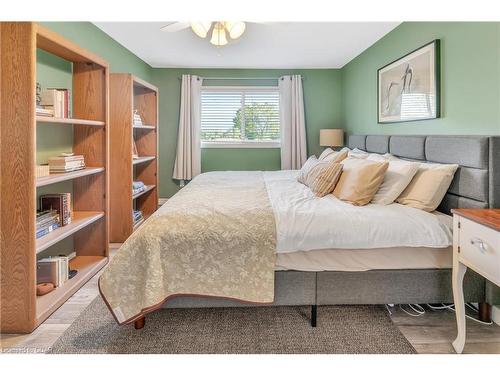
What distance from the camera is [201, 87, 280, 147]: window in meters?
5.83

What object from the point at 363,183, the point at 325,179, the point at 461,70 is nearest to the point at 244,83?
the point at 325,179

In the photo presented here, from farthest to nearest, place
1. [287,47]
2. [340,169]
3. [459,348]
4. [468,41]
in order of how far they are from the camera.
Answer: [287,47], [340,169], [468,41], [459,348]

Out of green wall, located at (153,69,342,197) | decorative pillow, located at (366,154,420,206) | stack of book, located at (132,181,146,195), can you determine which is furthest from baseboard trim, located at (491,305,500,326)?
green wall, located at (153,69,342,197)

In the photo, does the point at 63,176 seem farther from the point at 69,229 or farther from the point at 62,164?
the point at 69,229

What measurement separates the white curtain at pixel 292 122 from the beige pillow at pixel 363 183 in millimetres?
3119

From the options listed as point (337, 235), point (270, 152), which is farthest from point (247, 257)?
Result: point (270, 152)

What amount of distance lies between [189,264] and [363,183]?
4.40ft

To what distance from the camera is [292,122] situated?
570 centimetres

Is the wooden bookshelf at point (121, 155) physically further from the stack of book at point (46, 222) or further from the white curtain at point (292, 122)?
the white curtain at point (292, 122)

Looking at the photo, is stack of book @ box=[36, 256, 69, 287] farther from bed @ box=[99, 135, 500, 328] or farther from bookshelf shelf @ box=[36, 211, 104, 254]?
bed @ box=[99, 135, 500, 328]

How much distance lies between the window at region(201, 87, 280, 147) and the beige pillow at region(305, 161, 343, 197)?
9.69 feet
